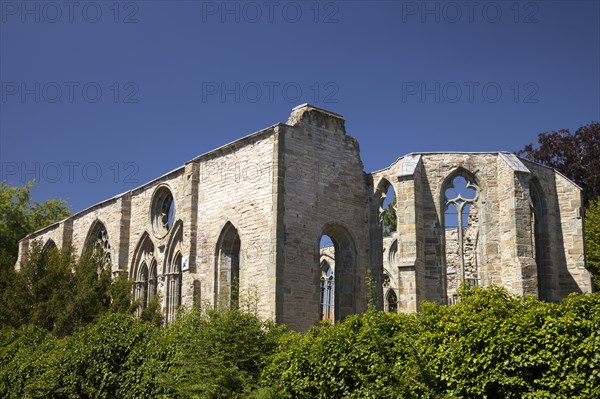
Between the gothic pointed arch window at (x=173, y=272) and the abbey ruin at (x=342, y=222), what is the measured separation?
68 millimetres

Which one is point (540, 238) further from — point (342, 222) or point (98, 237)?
point (98, 237)

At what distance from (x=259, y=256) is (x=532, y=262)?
6.96 m

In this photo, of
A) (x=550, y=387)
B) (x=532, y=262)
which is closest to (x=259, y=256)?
(x=532, y=262)

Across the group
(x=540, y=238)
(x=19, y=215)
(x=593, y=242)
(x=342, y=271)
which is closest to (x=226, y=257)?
(x=342, y=271)

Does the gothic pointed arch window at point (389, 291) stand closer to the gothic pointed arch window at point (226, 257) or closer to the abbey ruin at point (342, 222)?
the abbey ruin at point (342, 222)

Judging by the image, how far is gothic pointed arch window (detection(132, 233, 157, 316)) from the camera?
23297mm

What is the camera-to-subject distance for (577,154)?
95.6 ft

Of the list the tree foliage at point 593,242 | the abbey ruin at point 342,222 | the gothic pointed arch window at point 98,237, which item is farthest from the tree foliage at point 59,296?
the tree foliage at point 593,242

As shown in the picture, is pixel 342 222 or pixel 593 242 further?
pixel 593 242

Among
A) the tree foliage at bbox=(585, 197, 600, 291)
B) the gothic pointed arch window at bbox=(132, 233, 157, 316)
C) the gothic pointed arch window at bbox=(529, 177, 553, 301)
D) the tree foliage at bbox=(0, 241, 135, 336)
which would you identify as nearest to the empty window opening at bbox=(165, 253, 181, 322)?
the gothic pointed arch window at bbox=(132, 233, 157, 316)

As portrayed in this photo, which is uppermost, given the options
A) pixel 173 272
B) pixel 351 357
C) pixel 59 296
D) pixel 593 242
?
pixel 593 242

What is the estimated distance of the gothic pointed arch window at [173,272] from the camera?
21.2 meters

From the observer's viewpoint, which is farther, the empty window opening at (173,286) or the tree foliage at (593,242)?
the tree foliage at (593,242)

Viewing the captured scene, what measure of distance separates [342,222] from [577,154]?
49.8 feet
